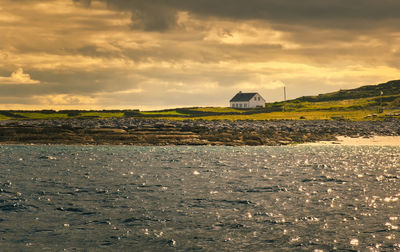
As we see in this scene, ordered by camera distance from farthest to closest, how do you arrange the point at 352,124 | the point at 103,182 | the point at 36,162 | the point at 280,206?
1. the point at 352,124
2. the point at 36,162
3. the point at 103,182
4. the point at 280,206

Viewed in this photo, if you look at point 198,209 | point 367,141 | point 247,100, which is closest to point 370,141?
point 367,141

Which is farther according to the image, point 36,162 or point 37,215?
point 36,162

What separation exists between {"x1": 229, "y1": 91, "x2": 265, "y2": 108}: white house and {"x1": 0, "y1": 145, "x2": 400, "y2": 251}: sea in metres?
143

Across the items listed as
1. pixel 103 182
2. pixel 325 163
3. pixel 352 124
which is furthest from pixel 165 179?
pixel 352 124

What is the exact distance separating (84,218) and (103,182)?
12.3 m

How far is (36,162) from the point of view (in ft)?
153

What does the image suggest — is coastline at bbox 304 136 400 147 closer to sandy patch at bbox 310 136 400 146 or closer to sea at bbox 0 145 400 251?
sandy patch at bbox 310 136 400 146

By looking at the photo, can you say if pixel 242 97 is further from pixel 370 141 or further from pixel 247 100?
pixel 370 141

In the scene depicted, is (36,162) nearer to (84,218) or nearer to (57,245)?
(84,218)

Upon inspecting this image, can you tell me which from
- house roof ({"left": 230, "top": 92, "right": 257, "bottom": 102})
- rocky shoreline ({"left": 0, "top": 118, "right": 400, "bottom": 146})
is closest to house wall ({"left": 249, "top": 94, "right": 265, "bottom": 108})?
house roof ({"left": 230, "top": 92, "right": 257, "bottom": 102})

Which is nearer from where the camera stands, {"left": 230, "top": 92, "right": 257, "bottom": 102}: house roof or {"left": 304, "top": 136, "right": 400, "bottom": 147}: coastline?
{"left": 304, "top": 136, "right": 400, "bottom": 147}: coastline

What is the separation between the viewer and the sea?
16.7 m

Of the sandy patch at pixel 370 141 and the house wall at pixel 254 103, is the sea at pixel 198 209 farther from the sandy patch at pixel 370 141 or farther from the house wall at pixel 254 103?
the house wall at pixel 254 103

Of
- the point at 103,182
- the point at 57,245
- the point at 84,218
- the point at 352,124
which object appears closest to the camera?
the point at 57,245
